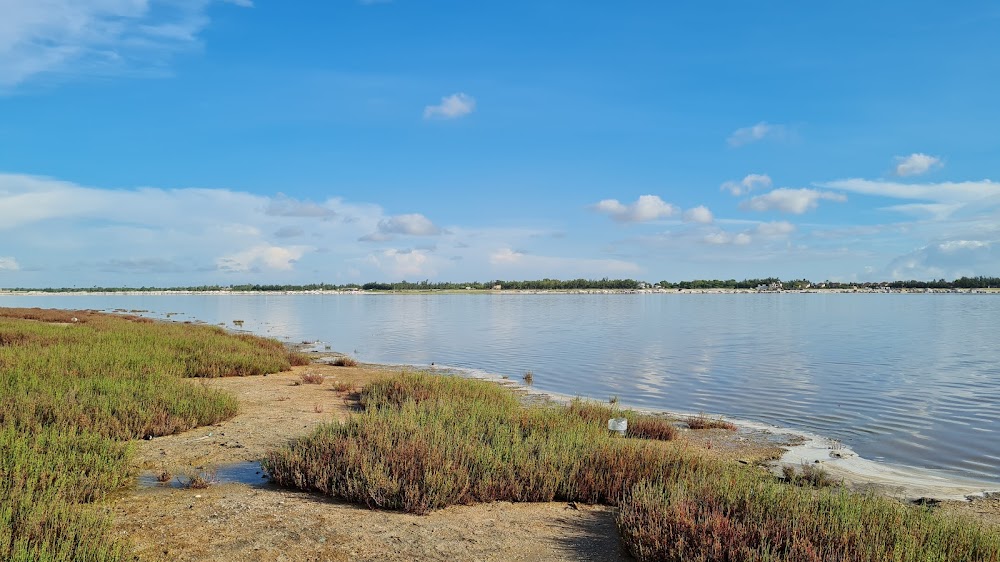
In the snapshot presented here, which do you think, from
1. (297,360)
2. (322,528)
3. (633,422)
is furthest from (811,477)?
(297,360)

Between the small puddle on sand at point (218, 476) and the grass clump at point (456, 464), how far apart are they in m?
0.33

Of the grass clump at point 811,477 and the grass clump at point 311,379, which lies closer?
the grass clump at point 811,477

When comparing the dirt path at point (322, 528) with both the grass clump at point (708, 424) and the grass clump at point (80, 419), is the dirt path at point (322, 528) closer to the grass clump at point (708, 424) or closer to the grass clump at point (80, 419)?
the grass clump at point (80, 419)

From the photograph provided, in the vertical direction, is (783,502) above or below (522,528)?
above

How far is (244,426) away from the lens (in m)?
11.8

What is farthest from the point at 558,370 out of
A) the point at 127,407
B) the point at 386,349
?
the point at 127,407

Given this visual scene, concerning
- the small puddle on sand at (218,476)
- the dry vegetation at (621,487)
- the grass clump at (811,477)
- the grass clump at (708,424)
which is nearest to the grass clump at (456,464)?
the dry vegetation at (621,487)

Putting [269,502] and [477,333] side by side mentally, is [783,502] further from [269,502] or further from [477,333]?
[477,333]

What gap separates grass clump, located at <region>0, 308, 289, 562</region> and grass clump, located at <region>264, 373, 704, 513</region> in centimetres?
234

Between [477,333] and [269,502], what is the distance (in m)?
42.0

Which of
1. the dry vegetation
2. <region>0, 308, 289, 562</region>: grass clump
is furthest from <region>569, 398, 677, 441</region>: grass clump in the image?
<region>0, 308, 289, 562</region>: grass clump

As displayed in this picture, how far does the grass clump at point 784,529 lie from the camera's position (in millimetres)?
5316

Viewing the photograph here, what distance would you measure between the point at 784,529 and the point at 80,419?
10.1m

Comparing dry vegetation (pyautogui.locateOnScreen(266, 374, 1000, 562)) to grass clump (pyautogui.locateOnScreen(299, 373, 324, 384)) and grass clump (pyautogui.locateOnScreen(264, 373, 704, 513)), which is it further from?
grass clump (pyautogui.locateOnScreen(299, 373, 324, 384))
